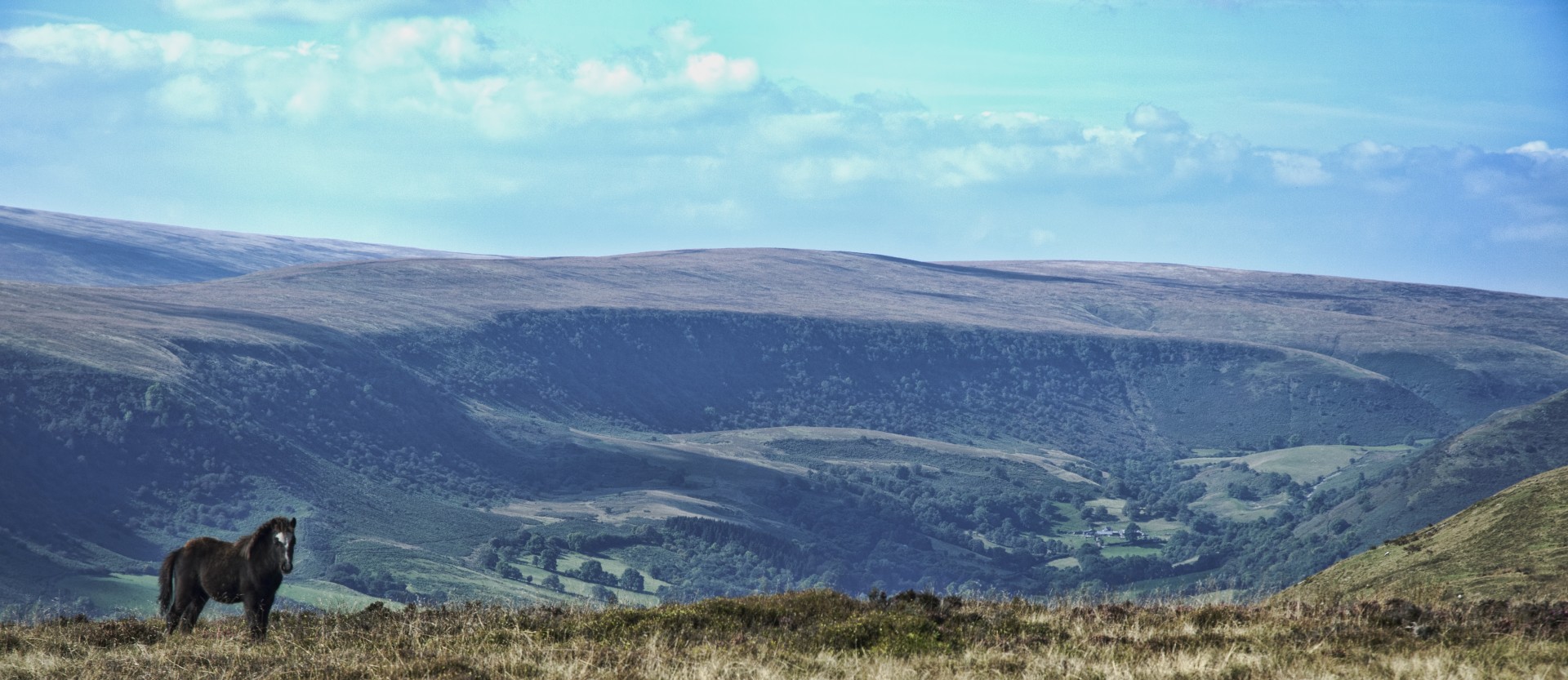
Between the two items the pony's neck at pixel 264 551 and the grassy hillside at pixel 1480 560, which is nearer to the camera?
the pony's neck at pixel 264 551

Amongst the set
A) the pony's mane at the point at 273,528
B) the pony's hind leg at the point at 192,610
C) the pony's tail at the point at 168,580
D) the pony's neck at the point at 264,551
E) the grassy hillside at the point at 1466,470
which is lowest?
the grassy hillside at the point at 1466,470

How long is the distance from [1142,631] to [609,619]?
6.99 m

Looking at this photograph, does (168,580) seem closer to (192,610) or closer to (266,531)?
(192,610)

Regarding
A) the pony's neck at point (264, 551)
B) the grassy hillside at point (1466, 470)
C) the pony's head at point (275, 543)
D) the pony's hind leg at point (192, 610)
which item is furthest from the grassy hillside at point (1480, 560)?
the grassy hillside at point (1466, 470)

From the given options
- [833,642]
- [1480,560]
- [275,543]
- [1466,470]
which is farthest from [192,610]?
[1466,470]

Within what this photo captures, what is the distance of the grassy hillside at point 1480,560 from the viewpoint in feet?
62.4

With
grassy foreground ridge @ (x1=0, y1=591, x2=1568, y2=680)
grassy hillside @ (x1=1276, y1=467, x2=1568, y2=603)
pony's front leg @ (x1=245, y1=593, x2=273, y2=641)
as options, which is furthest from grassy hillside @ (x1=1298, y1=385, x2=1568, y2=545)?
pony's front leg @ (x1=245, y1=593, x2=273, y2=641)

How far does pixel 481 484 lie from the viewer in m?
191

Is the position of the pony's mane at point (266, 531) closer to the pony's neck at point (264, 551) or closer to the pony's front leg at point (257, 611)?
the pony's neck at point (264, 551)

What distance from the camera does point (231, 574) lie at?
16688 mm

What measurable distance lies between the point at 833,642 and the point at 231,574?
8186 mm

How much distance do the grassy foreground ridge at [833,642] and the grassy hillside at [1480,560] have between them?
2639 mm

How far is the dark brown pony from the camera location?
1639 centimetres

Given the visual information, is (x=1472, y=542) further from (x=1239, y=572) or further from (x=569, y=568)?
(x=1239, y=572)
